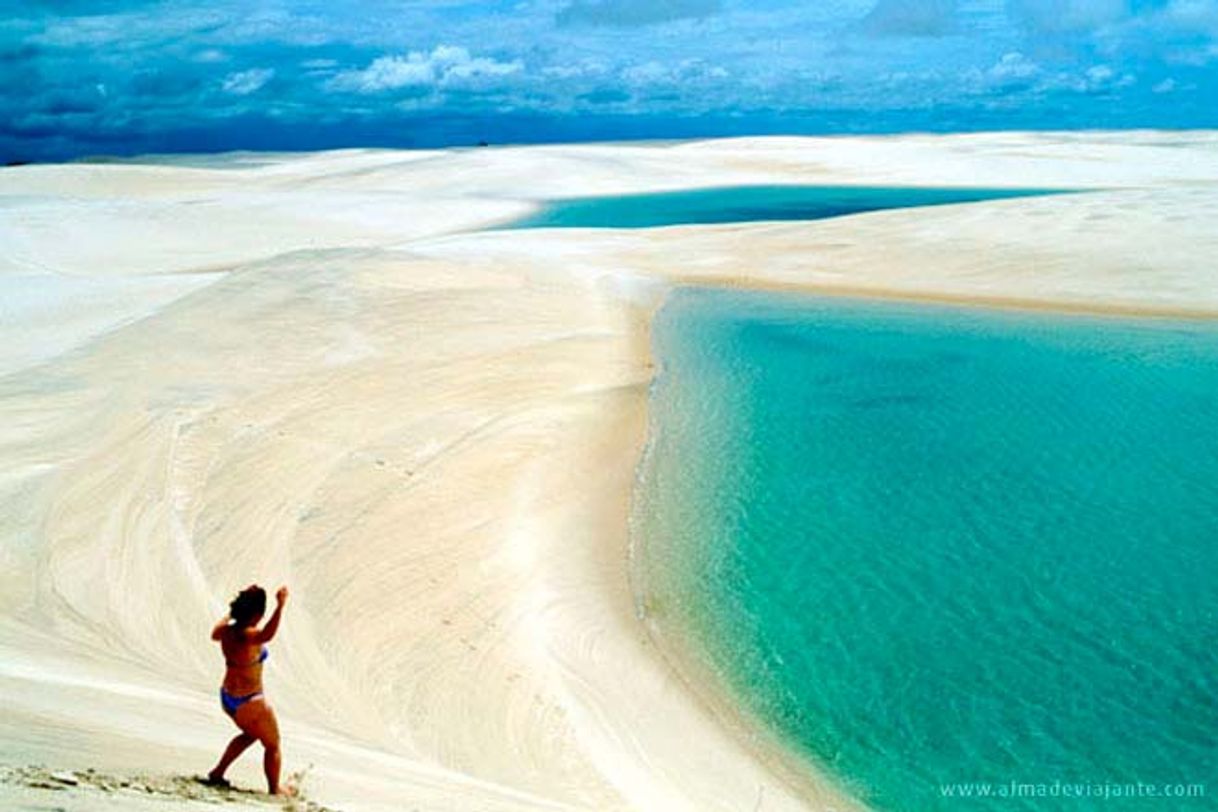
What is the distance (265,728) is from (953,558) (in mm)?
8564

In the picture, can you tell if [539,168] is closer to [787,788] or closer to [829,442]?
[829,442]

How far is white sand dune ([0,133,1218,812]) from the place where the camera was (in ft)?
25.0

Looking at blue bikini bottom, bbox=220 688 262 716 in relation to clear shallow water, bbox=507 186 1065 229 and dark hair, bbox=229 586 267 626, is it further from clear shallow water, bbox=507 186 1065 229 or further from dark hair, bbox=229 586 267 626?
clear shallow water, bbox=507 186 1065 229

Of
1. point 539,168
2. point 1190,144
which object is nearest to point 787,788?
point 539,168

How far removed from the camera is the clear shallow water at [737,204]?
159 feet

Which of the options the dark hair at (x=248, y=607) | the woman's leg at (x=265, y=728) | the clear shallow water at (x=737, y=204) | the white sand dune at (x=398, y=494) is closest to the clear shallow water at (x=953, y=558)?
the white sand dune at (x=398, y=494)

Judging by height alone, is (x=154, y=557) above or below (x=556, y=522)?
above

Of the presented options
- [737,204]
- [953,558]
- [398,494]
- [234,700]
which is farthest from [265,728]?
[737,204]

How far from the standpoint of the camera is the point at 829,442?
16.4m

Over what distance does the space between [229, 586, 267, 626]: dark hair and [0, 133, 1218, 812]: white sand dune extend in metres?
1.02

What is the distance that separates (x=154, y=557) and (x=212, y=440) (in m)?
3.58

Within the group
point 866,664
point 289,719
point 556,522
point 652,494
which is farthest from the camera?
point 652,494

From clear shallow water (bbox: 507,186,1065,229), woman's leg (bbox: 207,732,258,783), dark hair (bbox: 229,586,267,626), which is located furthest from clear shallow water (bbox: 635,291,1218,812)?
clear shallow water (bbox: 507,186,1065,229)

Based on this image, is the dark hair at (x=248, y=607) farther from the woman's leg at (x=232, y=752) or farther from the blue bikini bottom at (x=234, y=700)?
the woman's leg at (x=232, y=752)
